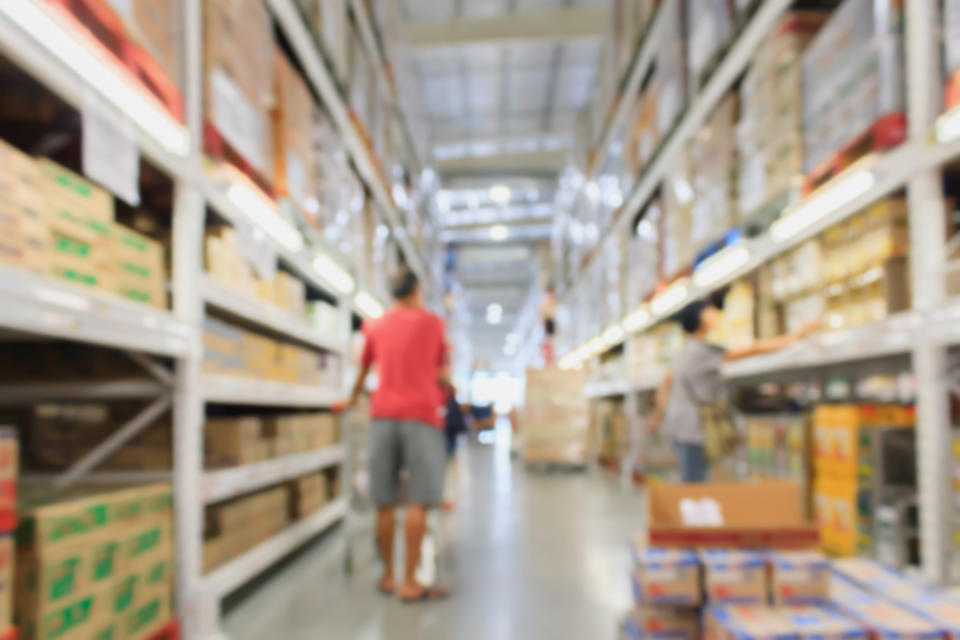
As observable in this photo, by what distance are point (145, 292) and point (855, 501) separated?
309cm

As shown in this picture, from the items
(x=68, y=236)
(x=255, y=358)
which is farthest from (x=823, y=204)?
(x=68, y=236)

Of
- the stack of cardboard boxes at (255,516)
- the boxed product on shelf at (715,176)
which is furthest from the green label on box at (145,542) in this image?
the boxed product on shelf at (715,176)

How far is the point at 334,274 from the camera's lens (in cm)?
451

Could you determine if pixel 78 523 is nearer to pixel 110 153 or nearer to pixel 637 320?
pixel 110 153

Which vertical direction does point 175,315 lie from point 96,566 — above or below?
above

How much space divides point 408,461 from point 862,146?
97.9 inches

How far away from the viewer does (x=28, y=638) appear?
5.07 feet

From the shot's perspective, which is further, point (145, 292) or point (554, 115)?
point (554, 115)

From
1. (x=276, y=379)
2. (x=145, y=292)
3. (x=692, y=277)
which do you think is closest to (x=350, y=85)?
(x=276, y=379)

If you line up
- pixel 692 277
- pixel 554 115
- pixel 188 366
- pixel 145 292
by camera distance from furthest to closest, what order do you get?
1. pixel 554 115
2. pixel 692 277
3. pixel 188 366
4. pixel 145 292

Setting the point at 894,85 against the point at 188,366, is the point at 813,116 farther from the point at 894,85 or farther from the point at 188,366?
the point at 188,366

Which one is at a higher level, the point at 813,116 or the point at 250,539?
the point at 813,116

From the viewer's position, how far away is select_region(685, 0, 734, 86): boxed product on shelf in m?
4.36

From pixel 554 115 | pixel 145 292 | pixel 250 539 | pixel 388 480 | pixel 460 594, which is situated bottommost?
pixel 460 594
